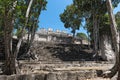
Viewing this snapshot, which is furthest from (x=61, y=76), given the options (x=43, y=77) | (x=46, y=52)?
(x=46, y=52)

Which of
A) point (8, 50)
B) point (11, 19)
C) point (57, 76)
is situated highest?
point (11, 19)

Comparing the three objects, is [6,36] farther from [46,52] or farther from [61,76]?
[46,52]

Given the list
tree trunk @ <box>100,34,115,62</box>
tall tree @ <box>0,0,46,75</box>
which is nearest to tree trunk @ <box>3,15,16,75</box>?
tall tree @ <box>0,0,46,75</box>

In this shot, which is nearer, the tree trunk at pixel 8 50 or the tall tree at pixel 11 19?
the tall tree at pixel 11 19

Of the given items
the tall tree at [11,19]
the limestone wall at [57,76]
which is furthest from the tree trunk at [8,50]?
the limestone wall at [57,76]

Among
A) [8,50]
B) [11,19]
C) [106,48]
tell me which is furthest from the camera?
[106,48]

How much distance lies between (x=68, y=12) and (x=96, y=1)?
15.9 m

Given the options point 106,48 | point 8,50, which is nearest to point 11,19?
point 8,50

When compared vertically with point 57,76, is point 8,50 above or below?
above

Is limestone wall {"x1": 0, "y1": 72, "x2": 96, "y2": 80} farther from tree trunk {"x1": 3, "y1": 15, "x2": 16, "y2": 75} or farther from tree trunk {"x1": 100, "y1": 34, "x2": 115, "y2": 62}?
A: tree trunk {"x1": 100, "y1": 34, "x2": 115, "y2": 62}

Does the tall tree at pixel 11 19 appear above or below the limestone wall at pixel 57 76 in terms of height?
above

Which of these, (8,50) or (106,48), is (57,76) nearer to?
(8,50)

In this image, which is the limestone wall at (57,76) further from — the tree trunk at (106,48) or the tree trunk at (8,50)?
the tree trunk at (106,48)

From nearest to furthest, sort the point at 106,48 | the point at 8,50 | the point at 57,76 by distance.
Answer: the point at 57,76 < the point at 8,50 < the point at 106,48
